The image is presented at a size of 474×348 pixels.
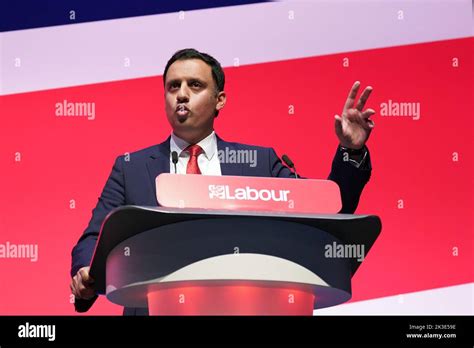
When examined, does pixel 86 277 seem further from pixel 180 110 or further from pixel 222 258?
pixel 180 110

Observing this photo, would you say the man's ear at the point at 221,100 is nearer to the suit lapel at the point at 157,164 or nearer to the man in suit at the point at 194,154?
the man in suit at the point at 194,154

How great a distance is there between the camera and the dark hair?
300cm

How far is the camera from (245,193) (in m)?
2.05

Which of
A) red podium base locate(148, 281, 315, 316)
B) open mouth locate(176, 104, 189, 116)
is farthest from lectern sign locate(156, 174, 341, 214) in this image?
open mouth locate(176, 104, 189, 116)

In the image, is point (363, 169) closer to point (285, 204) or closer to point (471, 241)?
point (285, 204)

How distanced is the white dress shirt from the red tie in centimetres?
2

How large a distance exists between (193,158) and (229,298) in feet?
2.91

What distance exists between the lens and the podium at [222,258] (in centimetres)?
198

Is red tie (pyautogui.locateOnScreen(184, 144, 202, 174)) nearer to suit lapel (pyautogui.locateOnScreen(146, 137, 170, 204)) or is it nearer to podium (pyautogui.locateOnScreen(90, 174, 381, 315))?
suit lapel (pyautogui.locateOnScreen(146, 137, 170, 204))

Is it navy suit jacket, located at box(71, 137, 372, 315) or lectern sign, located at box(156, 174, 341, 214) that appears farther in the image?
navy suit jacket, located at box(71, 137, 372, 315)

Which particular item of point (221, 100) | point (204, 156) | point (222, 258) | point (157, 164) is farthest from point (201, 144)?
point (222, 258)

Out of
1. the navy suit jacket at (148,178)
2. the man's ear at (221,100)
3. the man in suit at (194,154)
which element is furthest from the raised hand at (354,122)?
the man's ear at (221,100)

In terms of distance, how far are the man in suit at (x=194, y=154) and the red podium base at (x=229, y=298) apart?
1.61 ft
